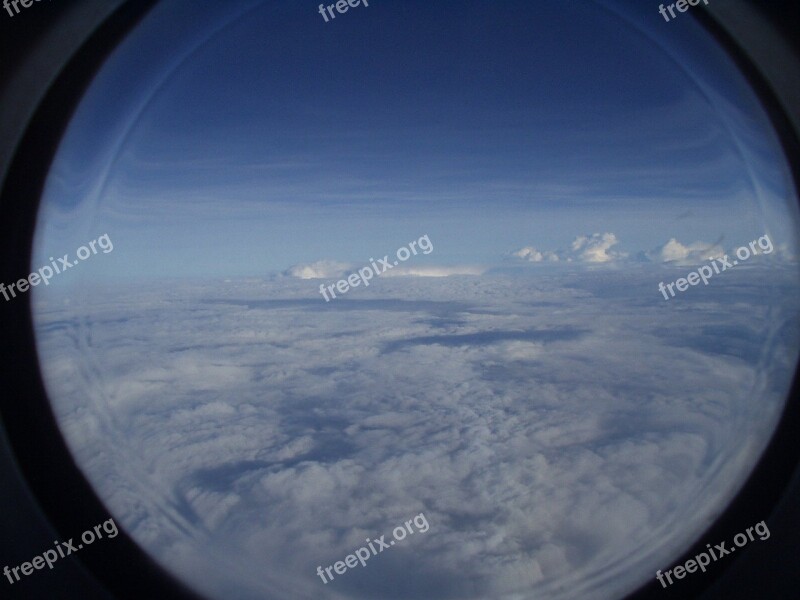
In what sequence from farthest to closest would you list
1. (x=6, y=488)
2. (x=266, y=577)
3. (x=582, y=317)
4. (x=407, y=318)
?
1. (x=407, y=318)
2. (x=582, y=317)
3. (x=266, y=577)
4. (x=6, y=488)

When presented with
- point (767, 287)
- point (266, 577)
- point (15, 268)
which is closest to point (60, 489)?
point (15, 268)

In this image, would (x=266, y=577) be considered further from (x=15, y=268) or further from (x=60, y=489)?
(x=15, y=268)

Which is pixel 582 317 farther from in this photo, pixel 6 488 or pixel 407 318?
pixel 6 488

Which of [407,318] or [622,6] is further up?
[622,6]

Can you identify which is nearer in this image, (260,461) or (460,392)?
(260,461)

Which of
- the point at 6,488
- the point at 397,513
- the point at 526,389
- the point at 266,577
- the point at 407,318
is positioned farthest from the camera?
the point at 407,318

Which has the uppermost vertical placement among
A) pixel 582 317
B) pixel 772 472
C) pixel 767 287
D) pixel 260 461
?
pixel 767 287

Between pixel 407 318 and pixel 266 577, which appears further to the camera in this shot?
pixel 407 318

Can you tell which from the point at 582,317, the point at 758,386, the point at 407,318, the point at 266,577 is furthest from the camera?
the point at 407,318

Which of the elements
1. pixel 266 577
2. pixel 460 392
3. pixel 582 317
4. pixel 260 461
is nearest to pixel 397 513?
pixel 260 461
